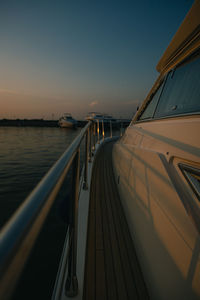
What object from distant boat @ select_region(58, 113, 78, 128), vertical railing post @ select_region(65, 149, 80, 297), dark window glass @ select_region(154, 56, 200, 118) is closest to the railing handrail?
vertical railing post @ select_region(65, 149, 80, 297)

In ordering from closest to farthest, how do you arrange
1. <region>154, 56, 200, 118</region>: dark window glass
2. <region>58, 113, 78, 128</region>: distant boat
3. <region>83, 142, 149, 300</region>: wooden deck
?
1. <region>83, 142, 149, 300</region>: wooden deck
2. <region>154, 56, 200, 118</region>: dark window glass
3. <region>58, 113, 78, 128</region>: distant boat

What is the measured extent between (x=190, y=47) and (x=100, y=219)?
6.58 feet

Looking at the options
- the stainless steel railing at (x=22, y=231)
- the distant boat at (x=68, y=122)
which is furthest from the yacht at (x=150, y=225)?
the distant boat at (x=68, y=122)

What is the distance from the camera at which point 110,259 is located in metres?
1.52

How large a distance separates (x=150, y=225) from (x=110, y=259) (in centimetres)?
61

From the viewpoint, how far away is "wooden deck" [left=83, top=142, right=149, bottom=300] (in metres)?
1.23

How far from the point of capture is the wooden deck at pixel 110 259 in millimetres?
1234

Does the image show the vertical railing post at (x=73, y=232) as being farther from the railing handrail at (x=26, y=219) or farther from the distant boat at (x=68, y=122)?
the distant boat at (x=68, y=122)

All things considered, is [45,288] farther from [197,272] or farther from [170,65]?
[170,65]

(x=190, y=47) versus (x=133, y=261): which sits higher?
(x=190, y=47)

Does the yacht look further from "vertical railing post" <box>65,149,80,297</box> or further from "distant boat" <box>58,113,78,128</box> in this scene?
"distant boat" <box>58,113,78,128</box>

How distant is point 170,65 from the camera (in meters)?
2.08

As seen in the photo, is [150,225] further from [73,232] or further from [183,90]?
[183,90]

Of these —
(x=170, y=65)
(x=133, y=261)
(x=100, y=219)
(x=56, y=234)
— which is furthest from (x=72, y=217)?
(x=56, y=234)
